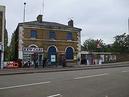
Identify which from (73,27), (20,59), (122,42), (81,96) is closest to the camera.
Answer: (81,96)

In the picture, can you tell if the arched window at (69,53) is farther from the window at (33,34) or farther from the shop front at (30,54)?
the window at (33,34)

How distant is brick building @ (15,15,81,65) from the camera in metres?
50.4

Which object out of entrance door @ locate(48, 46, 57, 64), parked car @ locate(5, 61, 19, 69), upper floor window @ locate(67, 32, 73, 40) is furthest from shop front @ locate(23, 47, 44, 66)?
upper floor window @ locate(67, 32, 73, 40)

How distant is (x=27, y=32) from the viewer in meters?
51.0

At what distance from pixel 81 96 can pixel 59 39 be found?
133 feet

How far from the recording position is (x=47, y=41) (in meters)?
53.2

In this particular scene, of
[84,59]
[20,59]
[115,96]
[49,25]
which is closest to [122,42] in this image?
[84,59]

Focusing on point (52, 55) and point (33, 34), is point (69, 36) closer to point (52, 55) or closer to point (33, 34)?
point (52, 55)

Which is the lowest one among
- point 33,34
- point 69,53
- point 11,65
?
point 11,65

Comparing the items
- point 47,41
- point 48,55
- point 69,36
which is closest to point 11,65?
point 48,55

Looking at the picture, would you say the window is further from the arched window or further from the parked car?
the parked car

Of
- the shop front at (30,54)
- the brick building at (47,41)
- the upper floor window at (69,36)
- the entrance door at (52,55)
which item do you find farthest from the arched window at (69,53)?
the shop front at (30,54)

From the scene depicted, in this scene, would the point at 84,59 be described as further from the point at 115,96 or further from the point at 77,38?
the point at 115,96

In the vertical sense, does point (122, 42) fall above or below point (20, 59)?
above
